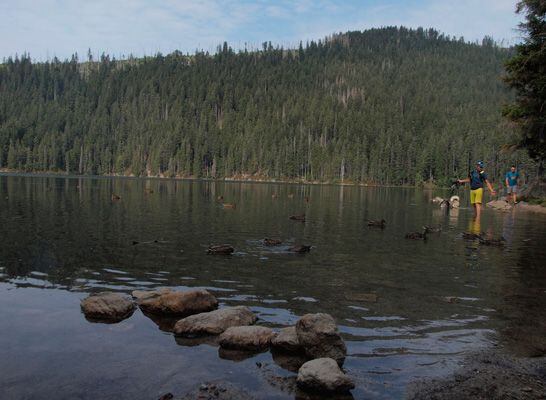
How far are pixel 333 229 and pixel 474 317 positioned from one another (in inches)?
751

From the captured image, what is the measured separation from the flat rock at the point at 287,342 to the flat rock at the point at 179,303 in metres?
2.95

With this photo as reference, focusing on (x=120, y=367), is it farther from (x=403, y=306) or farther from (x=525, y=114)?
(x=525, y=114)

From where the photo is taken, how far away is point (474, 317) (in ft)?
39.5

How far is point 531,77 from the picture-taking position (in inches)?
1056

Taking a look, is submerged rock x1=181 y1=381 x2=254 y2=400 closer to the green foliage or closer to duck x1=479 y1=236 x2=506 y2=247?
duck x1=479 y1=236 x2=506 y2=247

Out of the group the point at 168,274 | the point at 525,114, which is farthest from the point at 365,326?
the point at 525,114

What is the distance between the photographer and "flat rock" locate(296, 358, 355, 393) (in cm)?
788

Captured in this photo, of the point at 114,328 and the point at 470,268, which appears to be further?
the point at 470,268

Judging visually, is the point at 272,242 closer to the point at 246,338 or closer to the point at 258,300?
the point at 258,300

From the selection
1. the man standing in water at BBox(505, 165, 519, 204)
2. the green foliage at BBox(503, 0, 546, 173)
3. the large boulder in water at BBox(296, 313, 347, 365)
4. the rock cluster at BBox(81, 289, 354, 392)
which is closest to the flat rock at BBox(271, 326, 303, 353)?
the rock cluster at BBox(81, 289, 354, 392)

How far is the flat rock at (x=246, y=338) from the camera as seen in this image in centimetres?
995

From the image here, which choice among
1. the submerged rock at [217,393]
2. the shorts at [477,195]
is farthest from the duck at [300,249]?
the shorts at [477,195]

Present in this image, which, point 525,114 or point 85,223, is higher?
point 525,114

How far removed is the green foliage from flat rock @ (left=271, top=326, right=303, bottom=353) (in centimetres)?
2169
